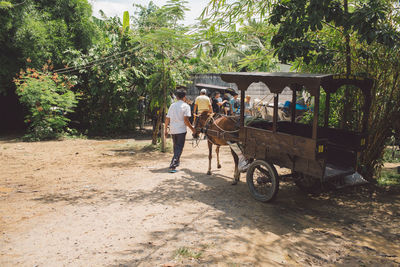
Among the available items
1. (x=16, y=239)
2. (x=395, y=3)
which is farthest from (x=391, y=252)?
(x=16, y=239)

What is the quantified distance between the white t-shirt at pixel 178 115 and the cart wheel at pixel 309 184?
116 inches

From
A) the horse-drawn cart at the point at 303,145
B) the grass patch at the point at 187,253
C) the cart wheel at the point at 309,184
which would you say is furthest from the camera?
the cart wheel at the point at 309,184

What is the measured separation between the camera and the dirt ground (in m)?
3.81

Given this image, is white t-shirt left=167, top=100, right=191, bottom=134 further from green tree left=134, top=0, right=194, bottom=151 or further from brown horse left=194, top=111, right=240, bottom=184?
green tree left=134, top=0, right=194, bottom=151

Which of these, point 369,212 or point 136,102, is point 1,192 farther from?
point 136,102

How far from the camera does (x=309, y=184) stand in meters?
6.08

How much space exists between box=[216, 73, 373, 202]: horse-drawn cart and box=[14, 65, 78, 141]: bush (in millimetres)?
8584

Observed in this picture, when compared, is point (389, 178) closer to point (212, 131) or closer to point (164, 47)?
point (212, 131)

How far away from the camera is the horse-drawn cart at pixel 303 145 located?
4.63m

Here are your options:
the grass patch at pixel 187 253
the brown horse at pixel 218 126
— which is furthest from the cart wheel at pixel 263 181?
the grass patch at pixel 187 253

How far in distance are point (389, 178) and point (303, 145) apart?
3703 mm

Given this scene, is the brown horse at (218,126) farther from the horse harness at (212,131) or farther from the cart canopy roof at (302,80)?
the cart canopy roof at (302,80)

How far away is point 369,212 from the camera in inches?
211

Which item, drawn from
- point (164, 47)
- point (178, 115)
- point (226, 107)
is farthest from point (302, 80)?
point (226, 107)
